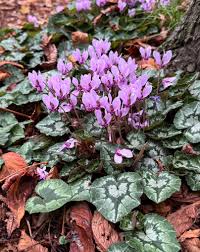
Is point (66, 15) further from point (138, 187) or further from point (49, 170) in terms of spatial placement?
point (138, 187)

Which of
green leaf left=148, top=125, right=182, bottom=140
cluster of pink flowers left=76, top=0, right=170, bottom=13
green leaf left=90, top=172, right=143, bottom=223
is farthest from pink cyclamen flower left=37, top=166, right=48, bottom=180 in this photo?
cluster of pink flowers left=76, top=0, right=170, bottom=13

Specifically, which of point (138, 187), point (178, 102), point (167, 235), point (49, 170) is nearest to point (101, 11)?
point (178, 102)

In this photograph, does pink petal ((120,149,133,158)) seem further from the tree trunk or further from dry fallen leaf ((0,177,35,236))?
the tree trunk

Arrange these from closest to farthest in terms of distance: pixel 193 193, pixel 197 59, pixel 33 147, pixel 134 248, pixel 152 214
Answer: pixel 134 248
pixel 152 214
pixel 193 193
pixel 33 147
pixel 197 59

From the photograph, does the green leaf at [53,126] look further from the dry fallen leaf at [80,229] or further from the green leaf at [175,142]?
the green leaf at [175,142]

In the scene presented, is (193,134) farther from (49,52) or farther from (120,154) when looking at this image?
(49,52)

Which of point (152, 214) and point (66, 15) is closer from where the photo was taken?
point (152, 214)
